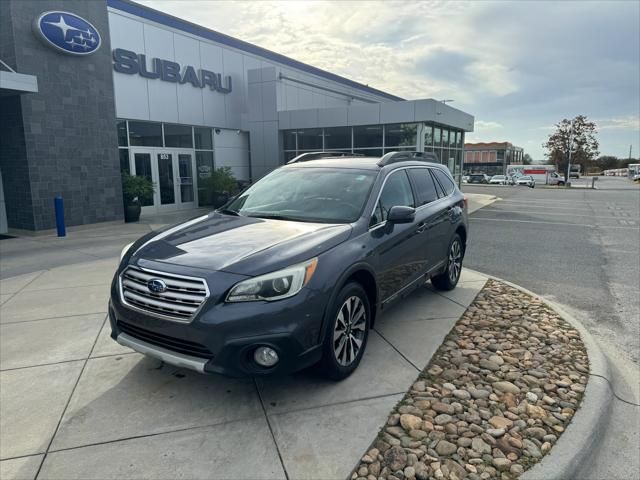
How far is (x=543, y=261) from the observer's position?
8.62 m

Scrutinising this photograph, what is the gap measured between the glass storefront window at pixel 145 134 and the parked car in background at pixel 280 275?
12.1m

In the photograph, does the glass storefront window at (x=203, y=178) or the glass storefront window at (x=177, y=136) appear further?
the glass storefront window at (x=203, y=178)

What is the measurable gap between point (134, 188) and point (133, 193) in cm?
18

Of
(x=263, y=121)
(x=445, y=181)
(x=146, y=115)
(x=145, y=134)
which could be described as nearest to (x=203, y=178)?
(x=145, y=134)

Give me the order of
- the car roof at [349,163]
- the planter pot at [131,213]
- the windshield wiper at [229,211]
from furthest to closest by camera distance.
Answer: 1. the planter pot at [131,213]
2. the car roof at [349,163]
3. the windshield wiper at [229,211]

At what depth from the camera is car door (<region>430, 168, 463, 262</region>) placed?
17.7 feet

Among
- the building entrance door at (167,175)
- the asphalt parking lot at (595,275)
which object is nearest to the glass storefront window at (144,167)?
the building entrance door at (167,175)

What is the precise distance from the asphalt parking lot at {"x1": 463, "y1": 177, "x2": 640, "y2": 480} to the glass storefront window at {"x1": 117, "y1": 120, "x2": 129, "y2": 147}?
11.4 meters

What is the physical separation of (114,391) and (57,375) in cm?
68

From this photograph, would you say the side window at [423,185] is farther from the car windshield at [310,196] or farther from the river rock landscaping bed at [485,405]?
the river rock landscaping bed at [485,405]

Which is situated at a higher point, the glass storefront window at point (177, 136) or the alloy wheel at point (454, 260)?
the glass storefront window at point (177, 136)

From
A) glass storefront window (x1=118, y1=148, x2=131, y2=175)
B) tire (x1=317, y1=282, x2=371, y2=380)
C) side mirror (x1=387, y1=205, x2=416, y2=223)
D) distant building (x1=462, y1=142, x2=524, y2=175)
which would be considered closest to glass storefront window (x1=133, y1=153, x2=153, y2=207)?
glass storefront window (x1=118, y1=148, x2=131, y2=175)

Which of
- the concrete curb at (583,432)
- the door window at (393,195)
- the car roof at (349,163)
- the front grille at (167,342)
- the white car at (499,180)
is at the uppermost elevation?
the car roof at (349,163)

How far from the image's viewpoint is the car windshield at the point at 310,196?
4133 mm
